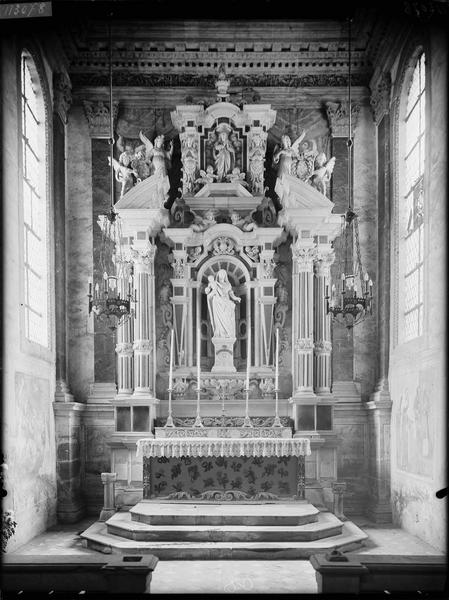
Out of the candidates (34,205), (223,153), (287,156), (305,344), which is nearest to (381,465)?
(305,344)

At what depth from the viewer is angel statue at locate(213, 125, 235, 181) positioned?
40.0 ft

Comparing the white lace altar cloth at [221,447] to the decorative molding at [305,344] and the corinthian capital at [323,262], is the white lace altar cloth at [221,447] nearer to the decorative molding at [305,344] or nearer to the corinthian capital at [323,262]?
the decorative molding at [305,344]

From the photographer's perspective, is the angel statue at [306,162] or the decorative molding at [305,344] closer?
the decorative molding at [305,344]

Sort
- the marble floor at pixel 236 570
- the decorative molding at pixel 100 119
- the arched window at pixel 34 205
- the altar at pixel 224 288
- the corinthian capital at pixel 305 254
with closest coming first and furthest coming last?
the marble floor at pixel 236 570 → the arched window at pixel 34 205 → the altar at pixel 224 288 → the corinthian capital at pixel 305 254 → the decorative molding at pixel 100 119

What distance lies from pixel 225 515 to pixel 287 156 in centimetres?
580

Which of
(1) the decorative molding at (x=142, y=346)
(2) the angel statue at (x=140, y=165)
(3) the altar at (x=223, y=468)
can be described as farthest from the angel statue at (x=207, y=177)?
(3) the altar at (x=223, y=468)

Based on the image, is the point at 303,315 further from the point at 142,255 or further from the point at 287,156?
the point at 142,255

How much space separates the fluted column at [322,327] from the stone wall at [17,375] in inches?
167

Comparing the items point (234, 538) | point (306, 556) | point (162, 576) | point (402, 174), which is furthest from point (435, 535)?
point (402, 174)

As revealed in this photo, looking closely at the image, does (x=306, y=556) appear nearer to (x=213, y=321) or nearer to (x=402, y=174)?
(x=213, y=321)

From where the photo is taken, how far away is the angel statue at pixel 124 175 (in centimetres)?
1204

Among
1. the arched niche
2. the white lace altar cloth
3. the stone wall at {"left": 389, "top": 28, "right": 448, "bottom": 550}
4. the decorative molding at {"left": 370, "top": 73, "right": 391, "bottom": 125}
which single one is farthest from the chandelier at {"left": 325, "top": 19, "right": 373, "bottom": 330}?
the white lace altar cloth

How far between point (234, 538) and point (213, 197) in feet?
17.9

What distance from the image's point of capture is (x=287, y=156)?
12.1 meters
